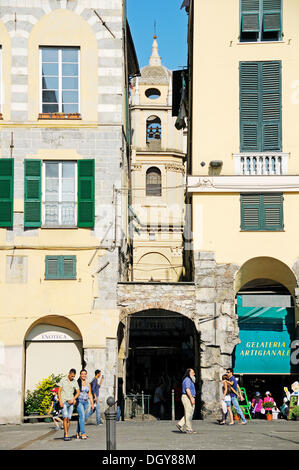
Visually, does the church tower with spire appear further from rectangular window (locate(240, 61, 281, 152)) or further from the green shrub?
the green shrub

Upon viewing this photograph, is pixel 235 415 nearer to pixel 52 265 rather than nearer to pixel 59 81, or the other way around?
pixel 52 265

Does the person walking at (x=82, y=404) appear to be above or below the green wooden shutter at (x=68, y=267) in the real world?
below

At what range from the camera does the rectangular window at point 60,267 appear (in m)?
27.3

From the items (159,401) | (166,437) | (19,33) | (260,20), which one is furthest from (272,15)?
(166,437)

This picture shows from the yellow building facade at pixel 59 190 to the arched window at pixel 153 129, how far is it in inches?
947

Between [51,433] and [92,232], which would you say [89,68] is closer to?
[92,232]

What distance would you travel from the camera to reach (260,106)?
93.4ft

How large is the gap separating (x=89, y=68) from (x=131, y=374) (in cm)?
1540

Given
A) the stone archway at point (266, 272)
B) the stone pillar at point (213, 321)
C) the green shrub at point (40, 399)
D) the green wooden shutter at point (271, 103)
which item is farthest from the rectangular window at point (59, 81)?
the green shrub at point (40, 399)

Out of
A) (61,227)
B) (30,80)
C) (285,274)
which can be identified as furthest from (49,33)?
(285,274)

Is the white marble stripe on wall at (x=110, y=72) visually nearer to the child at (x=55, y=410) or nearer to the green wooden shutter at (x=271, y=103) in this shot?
the green wooden shutter at (x=271, y=103)

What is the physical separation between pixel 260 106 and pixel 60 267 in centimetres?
846

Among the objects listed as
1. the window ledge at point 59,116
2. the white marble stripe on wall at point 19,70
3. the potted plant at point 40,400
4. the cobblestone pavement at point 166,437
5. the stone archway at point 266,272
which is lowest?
the cobblestone pavement at point 166,437

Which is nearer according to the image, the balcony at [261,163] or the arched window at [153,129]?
the balcony at [261,163]
